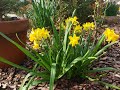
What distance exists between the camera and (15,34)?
3.44 metres

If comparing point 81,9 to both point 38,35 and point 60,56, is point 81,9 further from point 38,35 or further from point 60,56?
point 38,35

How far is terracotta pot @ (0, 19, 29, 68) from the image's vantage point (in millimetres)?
3332

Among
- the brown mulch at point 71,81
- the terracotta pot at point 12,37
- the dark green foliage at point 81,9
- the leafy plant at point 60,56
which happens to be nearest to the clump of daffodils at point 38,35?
the leafy plant at point 60,56

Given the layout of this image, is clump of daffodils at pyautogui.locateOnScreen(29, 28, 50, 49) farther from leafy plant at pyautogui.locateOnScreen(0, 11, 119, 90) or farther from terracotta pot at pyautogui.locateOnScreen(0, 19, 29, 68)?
terracotta pot at pyautogui.locateOnScreen(0, 19, 29, 68)

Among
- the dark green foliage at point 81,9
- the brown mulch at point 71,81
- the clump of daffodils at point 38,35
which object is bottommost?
the brown mulch at point 71,81

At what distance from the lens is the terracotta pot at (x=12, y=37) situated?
333 centimetres

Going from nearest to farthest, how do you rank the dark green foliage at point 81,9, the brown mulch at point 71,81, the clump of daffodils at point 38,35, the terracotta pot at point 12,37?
1. the clump of daffodils at point 38,35
2. the brown mulch at point 71,81
3. the terracotta pot at point 12,37
4. the dark green foliage at point 81,9

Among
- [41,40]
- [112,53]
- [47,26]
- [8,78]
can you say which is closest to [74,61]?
[41,40]

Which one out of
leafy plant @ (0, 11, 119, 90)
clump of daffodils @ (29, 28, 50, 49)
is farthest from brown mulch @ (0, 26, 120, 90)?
clump of daffodils @ (29, 28, 50, 49)

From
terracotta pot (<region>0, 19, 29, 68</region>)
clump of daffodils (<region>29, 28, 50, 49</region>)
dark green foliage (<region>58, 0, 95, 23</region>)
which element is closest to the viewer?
clump of daffodils (<region>29, 28, 50, 49</region>)

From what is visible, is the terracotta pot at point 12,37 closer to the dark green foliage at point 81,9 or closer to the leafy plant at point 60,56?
the leafy plant at point 60,56

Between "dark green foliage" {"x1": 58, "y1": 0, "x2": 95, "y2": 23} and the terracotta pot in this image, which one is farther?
"dark green foliage" {"x1": 58, "y1": 0, "x2": 95, "y2": 23}

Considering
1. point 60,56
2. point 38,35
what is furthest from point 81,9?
point 38,35

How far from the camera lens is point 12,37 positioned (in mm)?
3424
